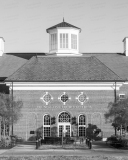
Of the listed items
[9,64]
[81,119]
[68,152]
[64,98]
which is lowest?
[68,152]

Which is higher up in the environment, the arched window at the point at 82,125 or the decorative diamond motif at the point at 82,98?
the decorative diamond motif at the point at 82,98

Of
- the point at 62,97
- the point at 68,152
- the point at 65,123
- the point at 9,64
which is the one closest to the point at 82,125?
the point at 65,123

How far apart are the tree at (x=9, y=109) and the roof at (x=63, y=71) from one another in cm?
374

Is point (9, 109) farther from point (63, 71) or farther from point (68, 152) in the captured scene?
point (68, 152)

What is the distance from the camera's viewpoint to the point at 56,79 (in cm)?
4794

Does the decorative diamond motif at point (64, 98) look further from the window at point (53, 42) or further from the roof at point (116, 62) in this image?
the window at point (53, 42)

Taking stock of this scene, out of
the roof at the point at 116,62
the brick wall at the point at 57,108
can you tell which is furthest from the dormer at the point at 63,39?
the brick wall at the point at 57,108

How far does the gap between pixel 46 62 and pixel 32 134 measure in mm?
10151

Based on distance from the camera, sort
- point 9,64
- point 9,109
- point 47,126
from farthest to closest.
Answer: point 9,64
point 47,126
point 9,109

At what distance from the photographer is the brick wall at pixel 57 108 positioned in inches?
1876

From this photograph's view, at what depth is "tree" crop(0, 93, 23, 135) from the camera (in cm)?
4256

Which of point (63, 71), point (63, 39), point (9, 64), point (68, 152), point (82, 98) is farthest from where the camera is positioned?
point (63, 39)

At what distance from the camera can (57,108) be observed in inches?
1891

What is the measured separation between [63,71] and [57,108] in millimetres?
4886
